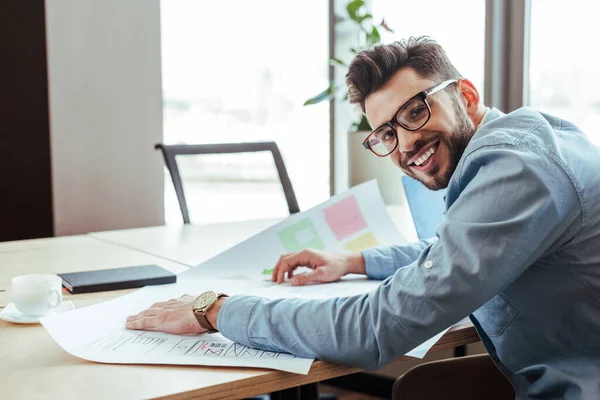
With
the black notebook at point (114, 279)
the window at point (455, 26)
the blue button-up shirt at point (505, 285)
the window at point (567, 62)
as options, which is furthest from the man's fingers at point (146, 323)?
the window at point (455, 26)

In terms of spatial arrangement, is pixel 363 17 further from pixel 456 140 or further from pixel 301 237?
pixel 456 140

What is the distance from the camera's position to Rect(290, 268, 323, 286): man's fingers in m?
1.54

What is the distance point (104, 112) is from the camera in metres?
3.16

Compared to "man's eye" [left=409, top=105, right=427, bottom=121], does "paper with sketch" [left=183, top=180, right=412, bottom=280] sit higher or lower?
lower

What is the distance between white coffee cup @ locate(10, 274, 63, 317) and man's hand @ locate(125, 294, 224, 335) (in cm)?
17

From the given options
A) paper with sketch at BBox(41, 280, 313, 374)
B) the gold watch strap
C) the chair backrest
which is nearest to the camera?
paper with sketch at BBox(41, 280, 313, 374)

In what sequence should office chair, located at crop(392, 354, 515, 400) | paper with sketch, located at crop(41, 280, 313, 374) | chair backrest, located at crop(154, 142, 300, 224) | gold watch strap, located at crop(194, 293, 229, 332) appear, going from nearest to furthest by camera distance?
paper with sketch, located at crop(41, 280, 313, 374) → gold watch strap, located at crop(194, 293, 229, 332) → office chair, located at crop(392, 354, 515, 400) → chair backrest, located at crop(154, 142, 300, 224)

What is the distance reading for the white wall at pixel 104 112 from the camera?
3.05 metres

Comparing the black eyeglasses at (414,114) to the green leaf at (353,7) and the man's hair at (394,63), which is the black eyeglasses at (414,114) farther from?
the green leaf at (353,7)

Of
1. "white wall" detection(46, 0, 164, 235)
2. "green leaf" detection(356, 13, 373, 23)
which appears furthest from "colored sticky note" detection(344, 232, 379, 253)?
"white wall" detection(46, 0, 164, 235)

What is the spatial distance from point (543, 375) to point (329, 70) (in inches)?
111

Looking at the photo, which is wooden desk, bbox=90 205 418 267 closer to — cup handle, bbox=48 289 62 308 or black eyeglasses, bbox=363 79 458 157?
cup handle, bbox=48 289 62 308

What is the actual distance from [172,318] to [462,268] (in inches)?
19.1

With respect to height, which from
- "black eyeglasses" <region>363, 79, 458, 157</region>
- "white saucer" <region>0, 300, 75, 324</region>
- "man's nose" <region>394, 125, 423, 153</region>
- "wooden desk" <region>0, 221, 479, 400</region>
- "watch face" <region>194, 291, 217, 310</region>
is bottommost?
"wooden desk" <region>0, 221, 479, 400</region>
